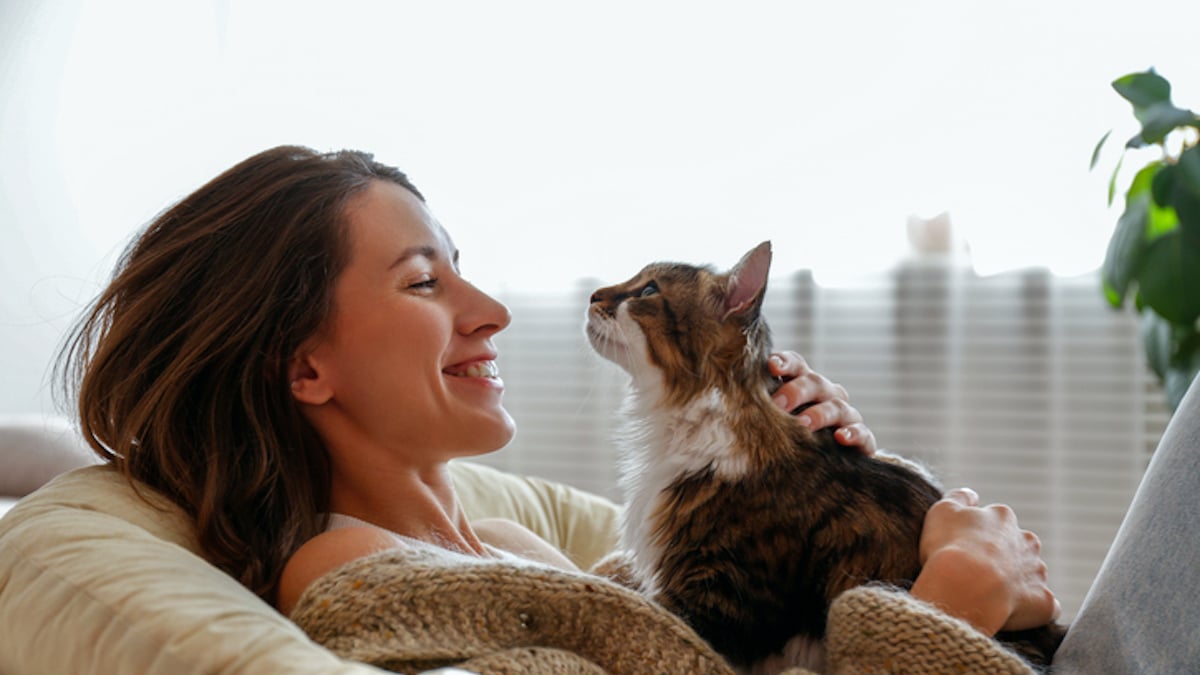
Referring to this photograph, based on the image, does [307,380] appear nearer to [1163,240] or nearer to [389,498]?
[389,498]

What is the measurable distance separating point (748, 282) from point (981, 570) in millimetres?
514

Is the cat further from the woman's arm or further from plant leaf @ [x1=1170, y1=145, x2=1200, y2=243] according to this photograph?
plant leaf @ [x1=1170, y1=145, x2=1200, y2=243]

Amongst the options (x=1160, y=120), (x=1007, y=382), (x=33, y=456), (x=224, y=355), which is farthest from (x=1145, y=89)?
(x=33, y=456)

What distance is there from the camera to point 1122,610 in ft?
3.57

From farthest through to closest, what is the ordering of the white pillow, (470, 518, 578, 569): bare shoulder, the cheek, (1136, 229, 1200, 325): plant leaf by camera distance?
1. (1136, 229, 1200, 325): plant leaf
2. (470, 518, 578, 569): bare shoulder
3. the cheek
4. the white pillow

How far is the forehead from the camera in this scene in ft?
4.63

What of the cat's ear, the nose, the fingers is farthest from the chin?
the fingers

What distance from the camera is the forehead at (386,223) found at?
141cm

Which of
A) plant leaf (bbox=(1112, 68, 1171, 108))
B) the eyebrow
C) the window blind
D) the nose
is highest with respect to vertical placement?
plant leaf (bbox=(1112, 68, 1171, 108))

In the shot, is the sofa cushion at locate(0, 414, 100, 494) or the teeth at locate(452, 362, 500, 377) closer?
the teeth at locate(452, 362, 500, 377)

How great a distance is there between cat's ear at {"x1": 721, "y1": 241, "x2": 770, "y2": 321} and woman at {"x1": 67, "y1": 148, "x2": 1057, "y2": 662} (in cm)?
13

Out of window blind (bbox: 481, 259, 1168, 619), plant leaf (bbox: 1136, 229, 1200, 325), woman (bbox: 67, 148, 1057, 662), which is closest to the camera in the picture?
woman (bbox: 67, 148, 1057, 662)

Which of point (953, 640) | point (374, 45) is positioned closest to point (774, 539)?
point (953, 640)

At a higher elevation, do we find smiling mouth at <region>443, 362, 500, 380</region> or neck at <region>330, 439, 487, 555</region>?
smiling mouth at <region>443, 362, 500, 380</region>
